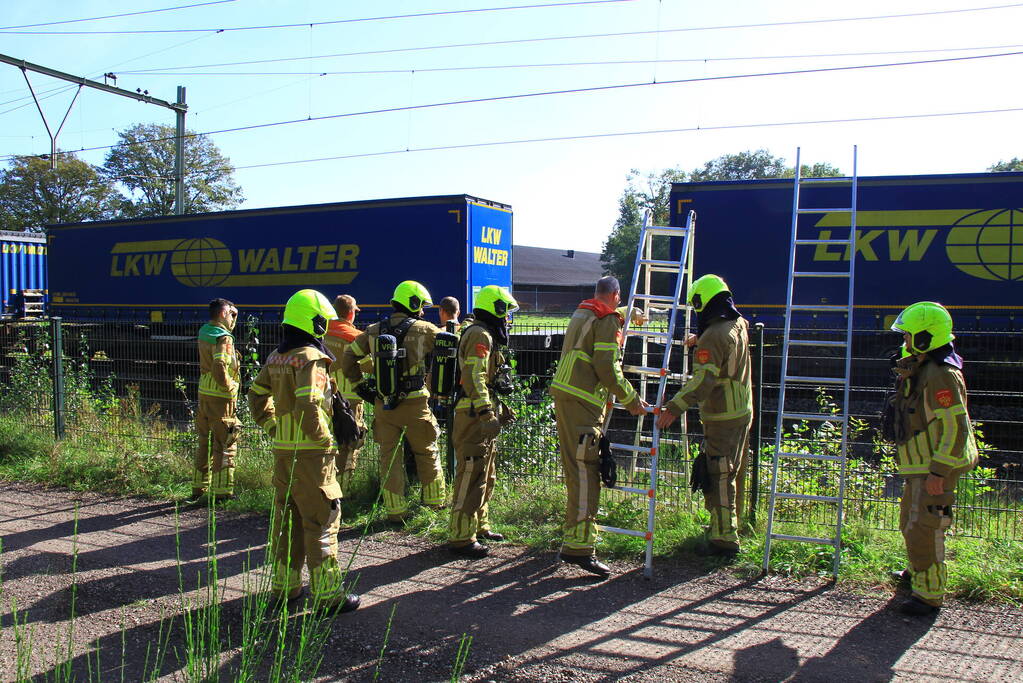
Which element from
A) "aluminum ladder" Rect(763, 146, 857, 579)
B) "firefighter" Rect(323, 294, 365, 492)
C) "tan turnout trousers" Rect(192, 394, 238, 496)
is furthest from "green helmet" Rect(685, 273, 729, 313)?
"tan turnout trousers" Rect(192, 394, 238, 496)

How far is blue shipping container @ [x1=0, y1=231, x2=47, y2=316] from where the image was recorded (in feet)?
68.5

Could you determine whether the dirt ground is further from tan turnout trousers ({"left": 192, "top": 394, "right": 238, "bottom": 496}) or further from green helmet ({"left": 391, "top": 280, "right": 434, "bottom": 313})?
green helmet ({"left": 391, "top": 280, "right": 434, "bottom": 313})

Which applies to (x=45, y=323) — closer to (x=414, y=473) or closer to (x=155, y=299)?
(x=414, y=473)

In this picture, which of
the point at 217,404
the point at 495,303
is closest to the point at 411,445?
the point at 495,303

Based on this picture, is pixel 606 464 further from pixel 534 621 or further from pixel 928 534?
pixel 928 534

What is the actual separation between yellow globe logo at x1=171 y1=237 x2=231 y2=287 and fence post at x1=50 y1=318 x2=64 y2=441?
8379mm

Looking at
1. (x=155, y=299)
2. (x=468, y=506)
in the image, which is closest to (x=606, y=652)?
(x=468, y=506)

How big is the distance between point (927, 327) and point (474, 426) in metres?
3.16

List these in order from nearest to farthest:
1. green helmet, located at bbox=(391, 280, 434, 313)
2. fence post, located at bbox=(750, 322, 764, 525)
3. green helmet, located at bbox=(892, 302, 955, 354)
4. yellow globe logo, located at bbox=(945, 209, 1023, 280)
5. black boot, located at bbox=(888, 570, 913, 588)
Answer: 1. green helmet, located at bbox=(892, 302, 955, 354)
2. black boot, located at bbox=(888, 570, 913, 588)
3. fence post, located at bbox=(750, 322, 764, 525)
4. green helmet, located at bbox=(391, 280, 434, 313)
5. yellow globe logo, located at bbox=(945, 209, 1023, 280)

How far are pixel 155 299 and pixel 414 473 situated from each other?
45.7 ft

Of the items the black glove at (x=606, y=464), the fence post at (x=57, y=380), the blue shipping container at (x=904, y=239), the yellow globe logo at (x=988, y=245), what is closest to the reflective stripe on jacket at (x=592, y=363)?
the black glove at (x=606, y=464)

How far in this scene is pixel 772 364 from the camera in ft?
37.5

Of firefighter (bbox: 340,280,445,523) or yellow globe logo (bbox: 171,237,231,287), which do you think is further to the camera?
yellow globe logo (bbox: 171,237,231,287)

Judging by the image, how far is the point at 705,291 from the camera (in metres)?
5.38
